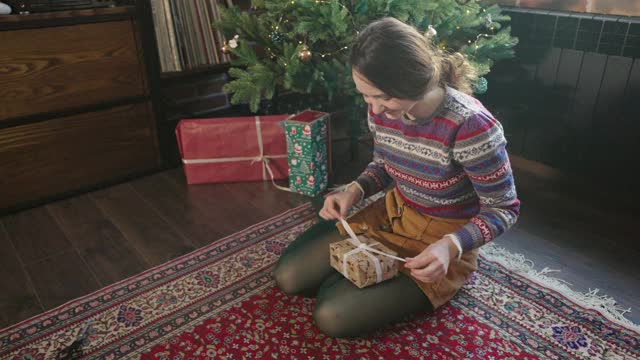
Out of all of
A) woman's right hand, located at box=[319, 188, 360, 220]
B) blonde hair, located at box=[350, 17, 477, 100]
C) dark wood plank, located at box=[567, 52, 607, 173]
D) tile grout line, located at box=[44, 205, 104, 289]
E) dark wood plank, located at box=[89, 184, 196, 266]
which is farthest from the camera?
dark wood plank, located at box=[567, 52, 607, 173]

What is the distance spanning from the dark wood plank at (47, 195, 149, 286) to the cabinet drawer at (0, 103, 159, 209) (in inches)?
4.1

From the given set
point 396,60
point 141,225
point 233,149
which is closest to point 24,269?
point 141,225

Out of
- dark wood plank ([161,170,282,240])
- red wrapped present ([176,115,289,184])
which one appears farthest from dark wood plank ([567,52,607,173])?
dark wood plank ([161,170,282,240])

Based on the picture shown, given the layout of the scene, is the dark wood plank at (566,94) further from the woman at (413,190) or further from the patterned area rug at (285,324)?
the woman at (413,190)

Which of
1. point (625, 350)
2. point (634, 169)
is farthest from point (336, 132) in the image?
point (625, 350)

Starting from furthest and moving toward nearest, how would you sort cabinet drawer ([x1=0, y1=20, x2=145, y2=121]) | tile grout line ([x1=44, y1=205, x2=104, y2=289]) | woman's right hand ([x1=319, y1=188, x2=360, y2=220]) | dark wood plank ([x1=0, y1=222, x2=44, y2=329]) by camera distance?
cabinet drawer ([x1=0, y1=20, x2=145, y2=121]) < tile grout line ([x1=44, y1=205, x2=104, y2=289]) < dark wood plank ([x1=0, y1=222, x2=44, y2=329]) < woman's right hand ([x1=319, y1=188, x2=360, y2=220])

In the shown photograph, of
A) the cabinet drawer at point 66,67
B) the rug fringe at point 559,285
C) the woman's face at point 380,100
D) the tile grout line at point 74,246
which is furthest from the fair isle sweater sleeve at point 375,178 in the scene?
the cabinet drawer at point 66,67

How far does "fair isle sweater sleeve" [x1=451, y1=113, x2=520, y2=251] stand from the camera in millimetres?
1100

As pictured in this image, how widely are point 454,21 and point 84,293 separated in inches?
61.7

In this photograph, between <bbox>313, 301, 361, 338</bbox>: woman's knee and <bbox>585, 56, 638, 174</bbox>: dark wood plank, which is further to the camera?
<bbox>585, 56, 638, 174</bbox>: dark wood plank

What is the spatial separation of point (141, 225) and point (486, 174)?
1.27 metres

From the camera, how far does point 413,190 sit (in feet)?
4.24

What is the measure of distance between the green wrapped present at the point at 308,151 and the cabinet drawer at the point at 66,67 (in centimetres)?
71

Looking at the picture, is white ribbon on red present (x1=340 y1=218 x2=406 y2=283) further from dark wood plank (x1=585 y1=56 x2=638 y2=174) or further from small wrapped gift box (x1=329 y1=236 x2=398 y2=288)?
dark wood plank (x1=585 y1=56 x2=638 y2=174)
